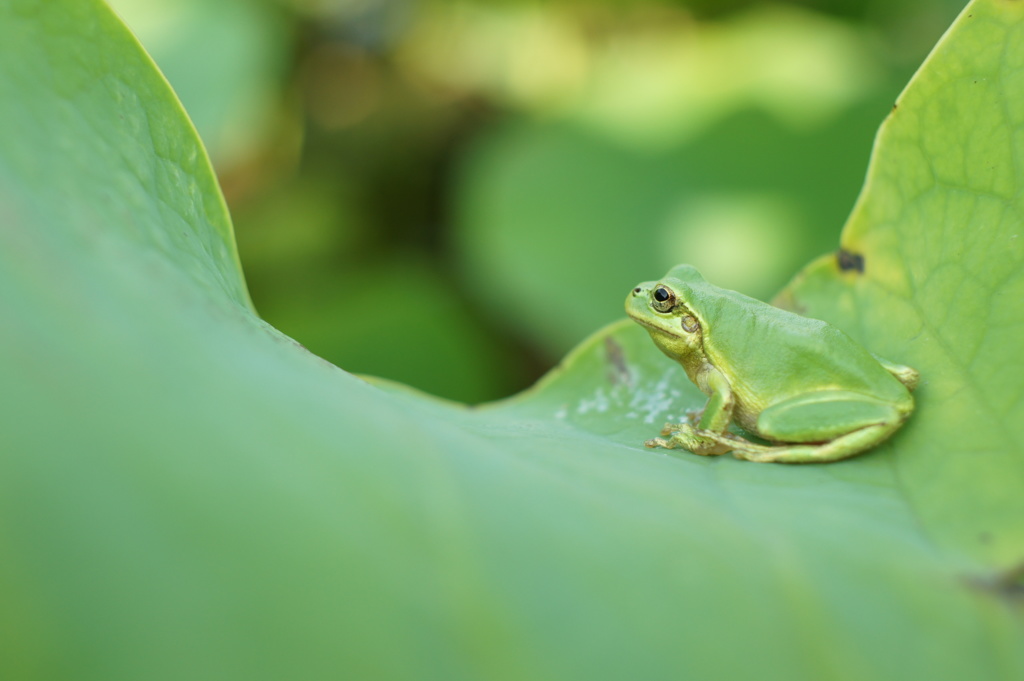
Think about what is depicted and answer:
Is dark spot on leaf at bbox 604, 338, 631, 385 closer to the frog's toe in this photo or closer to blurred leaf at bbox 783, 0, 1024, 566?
the frog's toe

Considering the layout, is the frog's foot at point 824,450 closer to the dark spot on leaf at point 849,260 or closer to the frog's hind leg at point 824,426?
the frog's hind leg at point 824,426


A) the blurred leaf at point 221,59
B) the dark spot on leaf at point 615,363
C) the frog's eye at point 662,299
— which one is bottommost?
the blurred leaf at point 221,59

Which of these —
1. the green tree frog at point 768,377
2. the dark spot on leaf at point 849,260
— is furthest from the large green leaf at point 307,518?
the dark spot on leaf at point 849,260

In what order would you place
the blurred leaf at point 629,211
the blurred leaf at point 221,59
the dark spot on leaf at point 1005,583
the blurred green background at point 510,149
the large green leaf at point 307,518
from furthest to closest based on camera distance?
the blurred green background at point 510,149 < the blurred leaf at point 629,211 < the blurred leaf at point 221,59 < the dark spot on leaf at point 1005,583 < the large green leaf at point 307,518

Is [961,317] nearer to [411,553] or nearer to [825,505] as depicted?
[825,505]

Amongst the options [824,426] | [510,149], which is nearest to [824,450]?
[824,426]

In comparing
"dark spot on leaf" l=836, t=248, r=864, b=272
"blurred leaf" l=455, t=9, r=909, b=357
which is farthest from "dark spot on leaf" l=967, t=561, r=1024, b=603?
"blurred leaf" l=455, t=9, r=909, b=357

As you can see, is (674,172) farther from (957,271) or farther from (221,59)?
(957,271)
